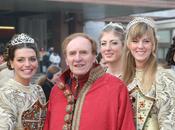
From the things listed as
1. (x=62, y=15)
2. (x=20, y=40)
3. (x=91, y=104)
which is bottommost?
(x=91, y=104)

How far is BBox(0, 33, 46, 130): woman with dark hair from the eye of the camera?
3441 mm

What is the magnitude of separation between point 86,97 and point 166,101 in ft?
1.89

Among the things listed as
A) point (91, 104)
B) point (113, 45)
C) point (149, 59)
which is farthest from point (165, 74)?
point (113, 45)

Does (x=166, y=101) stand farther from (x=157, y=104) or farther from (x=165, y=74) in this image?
(x=165, y=74)

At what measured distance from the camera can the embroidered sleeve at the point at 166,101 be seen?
127 inches

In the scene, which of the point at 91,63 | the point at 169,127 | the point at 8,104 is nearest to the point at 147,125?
the point at 169,127

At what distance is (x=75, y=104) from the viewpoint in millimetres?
3221

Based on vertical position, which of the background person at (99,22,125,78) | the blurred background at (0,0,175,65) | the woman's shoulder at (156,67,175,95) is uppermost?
the blurred background at (0,0,175,65)

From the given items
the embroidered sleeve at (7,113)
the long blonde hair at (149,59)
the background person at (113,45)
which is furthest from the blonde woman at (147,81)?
the embroidered sleeve at (7,113)

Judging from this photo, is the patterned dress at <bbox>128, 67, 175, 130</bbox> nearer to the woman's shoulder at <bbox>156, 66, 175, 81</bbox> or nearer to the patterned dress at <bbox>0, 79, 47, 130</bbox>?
the woman's shoulder at <bbox>156, 66, 175, 81</bbox>

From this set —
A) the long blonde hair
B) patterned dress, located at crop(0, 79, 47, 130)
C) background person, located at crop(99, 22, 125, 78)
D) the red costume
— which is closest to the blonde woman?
the long blonde hair

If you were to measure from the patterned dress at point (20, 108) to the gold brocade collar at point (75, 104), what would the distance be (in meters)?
0.40

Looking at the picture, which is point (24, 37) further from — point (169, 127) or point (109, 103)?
point (169, 127)

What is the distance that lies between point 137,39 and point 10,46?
106cm
